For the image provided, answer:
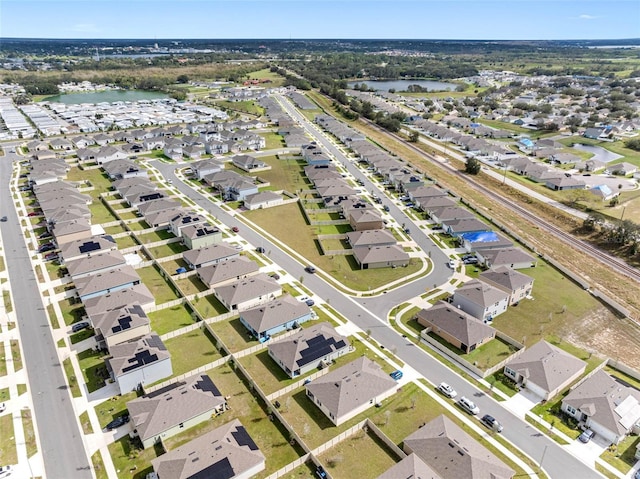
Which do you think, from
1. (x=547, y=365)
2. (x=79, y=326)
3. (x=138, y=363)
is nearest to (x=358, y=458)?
(x=547, y=365)

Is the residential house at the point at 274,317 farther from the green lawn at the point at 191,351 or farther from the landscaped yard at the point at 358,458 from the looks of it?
the landscaped yard at the point at 358,458

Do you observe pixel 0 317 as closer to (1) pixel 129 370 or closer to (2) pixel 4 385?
(2) pixel 4 385

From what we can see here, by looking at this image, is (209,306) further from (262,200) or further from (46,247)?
(262,200)

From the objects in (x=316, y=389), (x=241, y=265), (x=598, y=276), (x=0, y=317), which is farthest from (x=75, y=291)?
(x=598, y=276)

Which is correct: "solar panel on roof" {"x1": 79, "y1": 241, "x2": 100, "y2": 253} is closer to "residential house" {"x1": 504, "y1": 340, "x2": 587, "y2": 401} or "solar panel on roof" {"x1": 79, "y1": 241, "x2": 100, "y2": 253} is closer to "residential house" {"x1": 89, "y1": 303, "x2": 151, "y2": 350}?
"residential house" {"x1": 89, "y1": 303, "x2": 151, "y2": 350}

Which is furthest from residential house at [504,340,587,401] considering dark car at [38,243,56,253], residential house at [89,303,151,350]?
dark car at [38,243,56,253]
